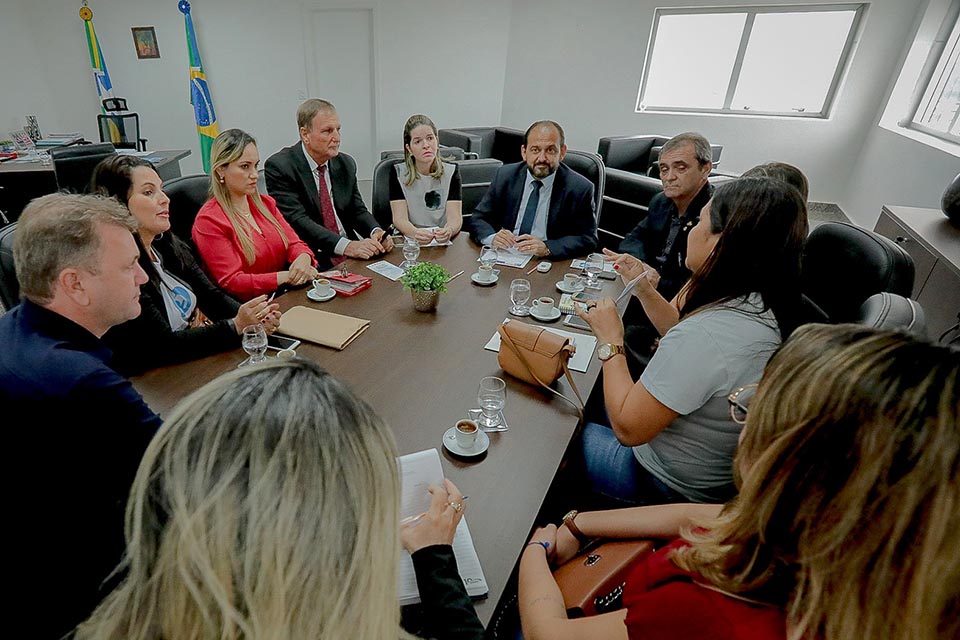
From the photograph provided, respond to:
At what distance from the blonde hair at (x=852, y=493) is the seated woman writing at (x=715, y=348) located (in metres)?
0.48

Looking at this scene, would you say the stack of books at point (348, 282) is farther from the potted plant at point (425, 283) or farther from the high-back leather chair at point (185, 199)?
the high-back leather chair at point (185, 199)

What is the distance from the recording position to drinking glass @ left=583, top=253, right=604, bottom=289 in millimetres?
2250

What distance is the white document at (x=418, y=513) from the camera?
2.99ft

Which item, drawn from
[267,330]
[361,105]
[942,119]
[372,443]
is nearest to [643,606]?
[372,443]

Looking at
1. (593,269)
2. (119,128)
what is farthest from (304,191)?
(119,128)

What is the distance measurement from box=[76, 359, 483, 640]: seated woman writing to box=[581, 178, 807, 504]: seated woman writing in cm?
87

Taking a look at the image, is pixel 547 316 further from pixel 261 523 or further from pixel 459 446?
pixel 261 523


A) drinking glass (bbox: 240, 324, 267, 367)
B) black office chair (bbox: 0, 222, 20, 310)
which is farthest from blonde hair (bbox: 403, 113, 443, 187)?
black office chair (bbox: 0, 222, 20, 310)

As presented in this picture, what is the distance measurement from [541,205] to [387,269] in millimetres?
1107

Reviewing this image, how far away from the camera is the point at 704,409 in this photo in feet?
4.12

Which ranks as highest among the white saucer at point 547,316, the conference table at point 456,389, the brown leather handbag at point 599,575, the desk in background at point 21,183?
the white saucer at point 547,316

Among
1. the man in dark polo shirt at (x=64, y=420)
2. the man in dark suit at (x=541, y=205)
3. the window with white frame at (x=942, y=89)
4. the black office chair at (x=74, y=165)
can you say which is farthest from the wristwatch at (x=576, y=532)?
the window with white frame at (x=942, y=89)

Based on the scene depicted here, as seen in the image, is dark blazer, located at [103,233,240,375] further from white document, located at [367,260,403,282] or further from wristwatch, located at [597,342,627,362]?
wristwatch, located at [597,342,627,362]

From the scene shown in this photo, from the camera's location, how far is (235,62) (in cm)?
632
